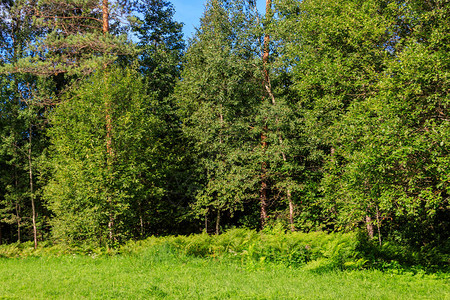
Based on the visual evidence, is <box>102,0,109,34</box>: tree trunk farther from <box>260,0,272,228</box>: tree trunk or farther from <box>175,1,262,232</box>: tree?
<box>260,0,272,228</box>: tree trunk

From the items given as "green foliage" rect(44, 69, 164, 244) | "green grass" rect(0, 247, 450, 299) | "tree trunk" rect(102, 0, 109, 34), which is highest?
"tree trunk" rect(102, 0, 109, 34)

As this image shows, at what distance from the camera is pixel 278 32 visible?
56.5 feet

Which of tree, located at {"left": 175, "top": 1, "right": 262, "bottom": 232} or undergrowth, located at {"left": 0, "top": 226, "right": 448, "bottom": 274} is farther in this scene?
tree, located at {"left": 175, "top": 1, "right": 262, "bottom": 232}

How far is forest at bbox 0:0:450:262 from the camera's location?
10.4 metres

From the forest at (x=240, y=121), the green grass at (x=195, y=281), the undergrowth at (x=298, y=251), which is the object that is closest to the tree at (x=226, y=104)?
the forest at (x=240, y=121)

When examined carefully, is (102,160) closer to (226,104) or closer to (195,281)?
(226,104)

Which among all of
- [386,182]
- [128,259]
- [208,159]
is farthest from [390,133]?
[208,159]

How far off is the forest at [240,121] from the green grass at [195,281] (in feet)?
7.72

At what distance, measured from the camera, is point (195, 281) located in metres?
8.30

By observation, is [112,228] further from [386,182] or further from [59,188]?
[386,182]

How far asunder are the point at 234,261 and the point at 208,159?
317 inches

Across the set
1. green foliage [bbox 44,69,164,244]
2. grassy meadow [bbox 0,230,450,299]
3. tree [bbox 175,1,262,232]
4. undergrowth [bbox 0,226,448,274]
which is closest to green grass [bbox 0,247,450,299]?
grassy meadow [bbox 0,230,450,299]

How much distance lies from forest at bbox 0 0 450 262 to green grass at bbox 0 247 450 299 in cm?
235

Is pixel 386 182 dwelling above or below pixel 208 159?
below
